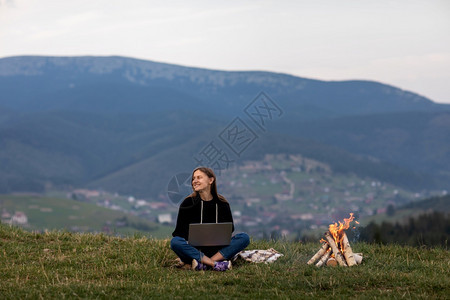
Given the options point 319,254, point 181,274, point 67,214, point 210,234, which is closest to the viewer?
point 181,274

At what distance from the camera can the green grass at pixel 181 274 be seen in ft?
29.2

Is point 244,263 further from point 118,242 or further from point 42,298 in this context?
point 42,298

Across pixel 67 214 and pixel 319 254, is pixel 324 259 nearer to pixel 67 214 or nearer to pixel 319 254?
pixel 319 254

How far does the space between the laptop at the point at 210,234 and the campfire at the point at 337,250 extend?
158cm

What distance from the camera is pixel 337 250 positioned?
11.3 meters

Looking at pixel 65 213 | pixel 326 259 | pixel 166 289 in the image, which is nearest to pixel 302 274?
pixel 326 259

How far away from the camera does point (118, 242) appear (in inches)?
547

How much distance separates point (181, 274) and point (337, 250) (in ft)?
9.29

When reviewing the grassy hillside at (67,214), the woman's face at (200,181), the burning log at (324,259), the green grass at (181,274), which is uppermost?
the woman's face at (200,181)

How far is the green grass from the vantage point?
8.90 meters

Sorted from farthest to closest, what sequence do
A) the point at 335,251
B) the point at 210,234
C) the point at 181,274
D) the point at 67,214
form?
the point at 67,214
the point at 210,234
the point at 335,251
the point at 181,274

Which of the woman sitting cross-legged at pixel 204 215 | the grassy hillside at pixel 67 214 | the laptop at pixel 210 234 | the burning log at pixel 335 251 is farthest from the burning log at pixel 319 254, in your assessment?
the grassy hillside at pixel 67 214

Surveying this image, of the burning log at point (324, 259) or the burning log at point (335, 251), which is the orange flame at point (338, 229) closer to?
the burning log at point (335, 251)

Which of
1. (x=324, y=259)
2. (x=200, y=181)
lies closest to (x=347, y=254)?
(x=324, y=259)
